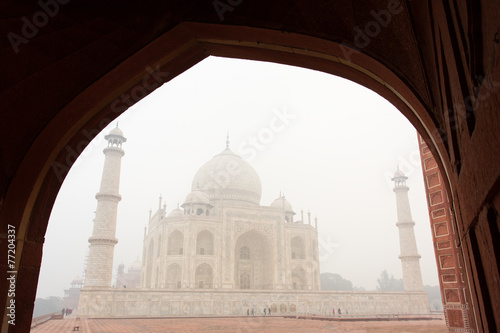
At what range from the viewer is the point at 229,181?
30234 millimetres

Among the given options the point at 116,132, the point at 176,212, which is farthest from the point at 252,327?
the point at 176,212

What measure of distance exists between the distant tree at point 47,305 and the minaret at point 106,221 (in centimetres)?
3686

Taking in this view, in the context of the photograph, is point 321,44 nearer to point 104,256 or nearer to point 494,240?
point 494,240

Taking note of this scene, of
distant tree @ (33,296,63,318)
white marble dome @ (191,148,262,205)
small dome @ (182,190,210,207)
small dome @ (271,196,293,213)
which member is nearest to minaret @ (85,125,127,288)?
small dome @ (182,190,210,207)

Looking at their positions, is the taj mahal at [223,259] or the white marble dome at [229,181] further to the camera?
the white marble dome at [229,181]

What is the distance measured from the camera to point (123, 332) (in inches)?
428

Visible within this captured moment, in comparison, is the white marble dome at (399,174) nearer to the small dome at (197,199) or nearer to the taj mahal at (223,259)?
the taj mahal at (223,259)

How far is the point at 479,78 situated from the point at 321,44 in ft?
4.04

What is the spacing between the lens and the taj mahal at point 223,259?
→ 64.3 ft

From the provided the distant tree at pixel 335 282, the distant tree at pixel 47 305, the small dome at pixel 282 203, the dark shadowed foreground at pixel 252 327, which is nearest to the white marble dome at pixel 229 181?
the small dome at pixel 282 203

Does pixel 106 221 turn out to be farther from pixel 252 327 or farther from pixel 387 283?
pixel 387 283

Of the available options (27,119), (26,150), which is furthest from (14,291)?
(27,119)

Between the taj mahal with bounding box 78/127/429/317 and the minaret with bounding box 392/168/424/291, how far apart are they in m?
0.06

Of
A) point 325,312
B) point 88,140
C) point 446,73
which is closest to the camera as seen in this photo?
point 446,73
